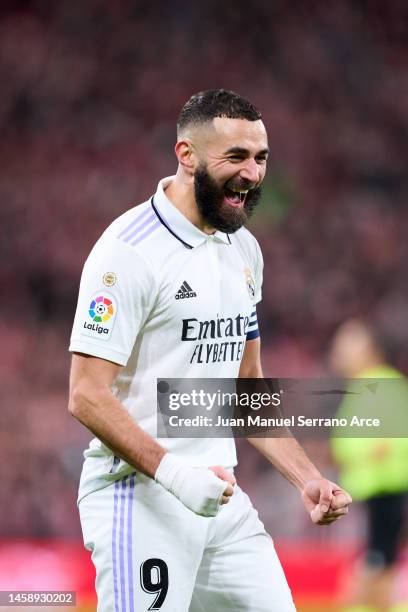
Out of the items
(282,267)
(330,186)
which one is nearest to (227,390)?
(282,267)

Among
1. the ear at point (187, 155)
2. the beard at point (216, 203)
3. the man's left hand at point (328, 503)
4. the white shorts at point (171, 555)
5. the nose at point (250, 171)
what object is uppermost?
the ear at point (187, 155)

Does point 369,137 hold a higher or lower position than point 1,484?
higher

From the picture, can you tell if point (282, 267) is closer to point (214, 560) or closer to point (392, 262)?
point (392, 262)

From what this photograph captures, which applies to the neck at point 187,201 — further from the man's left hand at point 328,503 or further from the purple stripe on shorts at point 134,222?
the man's left hand at point 328,503

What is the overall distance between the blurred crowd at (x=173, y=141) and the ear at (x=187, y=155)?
5.33 meters

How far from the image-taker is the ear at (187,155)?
2777 mm

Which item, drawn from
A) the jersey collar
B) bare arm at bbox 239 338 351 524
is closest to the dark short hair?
the jersey collar

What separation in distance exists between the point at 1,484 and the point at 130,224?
5.02 m

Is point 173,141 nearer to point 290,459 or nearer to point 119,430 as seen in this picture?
point 290,459

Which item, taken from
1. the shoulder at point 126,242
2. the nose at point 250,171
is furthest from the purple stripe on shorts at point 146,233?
the nose at point 250,171

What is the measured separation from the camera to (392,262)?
29.1 feet

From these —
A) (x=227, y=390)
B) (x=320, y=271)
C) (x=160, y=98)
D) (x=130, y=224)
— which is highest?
(x=160, y=98)

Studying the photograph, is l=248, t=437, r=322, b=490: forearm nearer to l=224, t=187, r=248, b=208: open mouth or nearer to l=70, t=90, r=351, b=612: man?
l=70, t=90, r=351, b=612: man

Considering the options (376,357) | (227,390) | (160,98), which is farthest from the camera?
(160,98)
